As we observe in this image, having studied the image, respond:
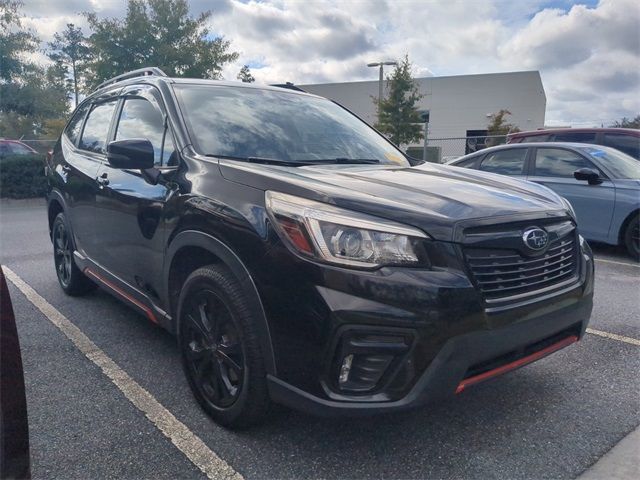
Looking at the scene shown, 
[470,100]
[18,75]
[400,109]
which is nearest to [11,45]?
[18,75]

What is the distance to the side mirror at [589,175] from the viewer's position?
21.5 feet

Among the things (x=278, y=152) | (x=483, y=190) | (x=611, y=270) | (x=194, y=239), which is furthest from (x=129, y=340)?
(x=611, y=270)

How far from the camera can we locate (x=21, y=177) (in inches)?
539

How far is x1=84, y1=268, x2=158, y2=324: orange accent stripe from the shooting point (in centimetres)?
316

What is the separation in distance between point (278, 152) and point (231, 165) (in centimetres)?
50

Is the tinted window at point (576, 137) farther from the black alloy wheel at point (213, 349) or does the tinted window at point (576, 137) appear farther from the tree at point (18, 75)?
the tree at point (18, 75)

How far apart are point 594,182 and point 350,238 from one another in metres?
5.73

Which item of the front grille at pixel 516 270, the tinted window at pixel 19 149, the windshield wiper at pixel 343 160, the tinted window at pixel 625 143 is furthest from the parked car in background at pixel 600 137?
the tinted window at pixel 19 149

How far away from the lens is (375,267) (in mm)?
1996

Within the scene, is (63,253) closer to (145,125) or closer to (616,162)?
(145,125)

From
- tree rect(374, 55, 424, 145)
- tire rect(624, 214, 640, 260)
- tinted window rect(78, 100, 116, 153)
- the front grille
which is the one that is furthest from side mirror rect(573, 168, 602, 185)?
tree rect(374, 55, 424, 145)

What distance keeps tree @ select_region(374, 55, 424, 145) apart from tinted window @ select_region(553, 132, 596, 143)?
15.5 meters

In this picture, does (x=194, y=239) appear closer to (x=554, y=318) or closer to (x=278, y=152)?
(x=278, y=152)

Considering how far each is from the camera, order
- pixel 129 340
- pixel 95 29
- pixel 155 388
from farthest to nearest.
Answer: pixel 95 29 → pixel 129 340 → pixel 155 388
